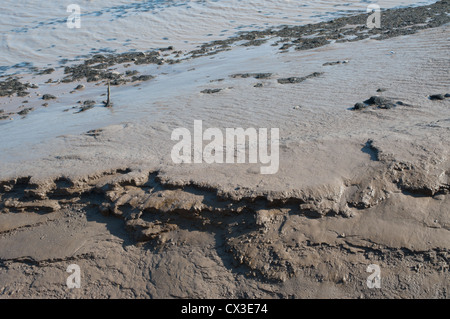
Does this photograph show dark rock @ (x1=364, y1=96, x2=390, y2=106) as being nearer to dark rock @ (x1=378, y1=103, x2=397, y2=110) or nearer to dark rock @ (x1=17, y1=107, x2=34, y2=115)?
dark rock @ (x1=378, y1=103, x2=397, y2=110)

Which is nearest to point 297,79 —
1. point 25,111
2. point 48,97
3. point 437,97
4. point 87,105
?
point 437,97

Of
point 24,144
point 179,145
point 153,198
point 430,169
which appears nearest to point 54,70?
point 24,144

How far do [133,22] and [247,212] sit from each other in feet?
41.6

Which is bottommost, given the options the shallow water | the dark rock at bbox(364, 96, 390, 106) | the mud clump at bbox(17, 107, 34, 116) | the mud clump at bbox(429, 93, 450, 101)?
the mud clump at bbox(17, 107, 34, 116)

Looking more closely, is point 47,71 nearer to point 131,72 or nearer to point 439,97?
point 131,72

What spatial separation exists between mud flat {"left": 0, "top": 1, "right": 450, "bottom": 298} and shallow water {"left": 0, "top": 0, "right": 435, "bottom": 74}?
8.39 metres

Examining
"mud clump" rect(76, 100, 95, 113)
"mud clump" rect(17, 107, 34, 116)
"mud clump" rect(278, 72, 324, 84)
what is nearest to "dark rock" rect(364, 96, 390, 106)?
"mud clump" rect(278, 72, 324, 84)

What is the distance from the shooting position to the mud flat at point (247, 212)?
3.24m

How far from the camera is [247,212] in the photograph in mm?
3547

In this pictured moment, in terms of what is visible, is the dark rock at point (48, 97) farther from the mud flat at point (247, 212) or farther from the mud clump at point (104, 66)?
the mud flat at point (247, 212)

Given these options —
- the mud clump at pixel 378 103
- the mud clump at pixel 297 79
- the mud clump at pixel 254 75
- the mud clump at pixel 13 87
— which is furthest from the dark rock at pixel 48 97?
the mud clump at pixel 378 103

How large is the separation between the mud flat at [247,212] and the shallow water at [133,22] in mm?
8389

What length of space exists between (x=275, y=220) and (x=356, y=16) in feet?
38.5

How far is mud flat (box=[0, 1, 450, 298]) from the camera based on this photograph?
10.6 feet
